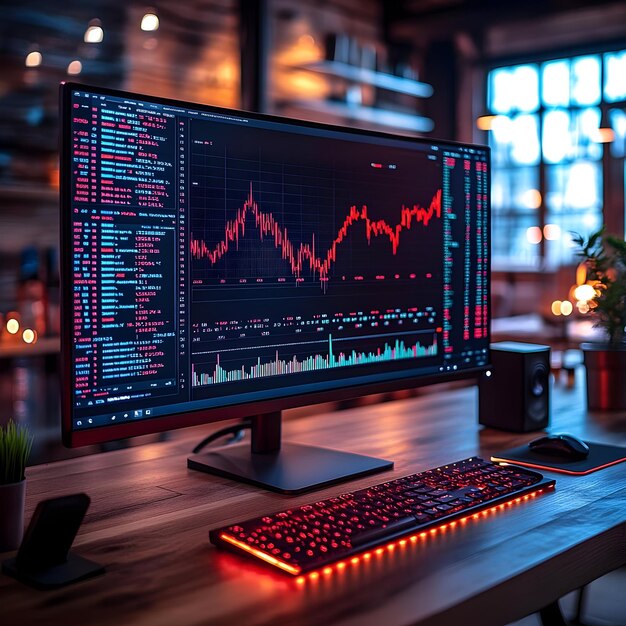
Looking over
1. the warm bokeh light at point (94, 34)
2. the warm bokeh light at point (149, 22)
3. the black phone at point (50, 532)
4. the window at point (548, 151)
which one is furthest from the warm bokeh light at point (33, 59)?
the window at point (548, 151)

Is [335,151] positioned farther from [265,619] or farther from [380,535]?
[265,619]

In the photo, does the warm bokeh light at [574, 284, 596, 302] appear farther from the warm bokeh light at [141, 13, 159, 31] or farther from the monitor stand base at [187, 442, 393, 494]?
the warm bokeh light at [141, 13, 159, 31]

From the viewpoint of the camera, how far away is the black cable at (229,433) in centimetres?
149

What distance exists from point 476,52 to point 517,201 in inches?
59.6

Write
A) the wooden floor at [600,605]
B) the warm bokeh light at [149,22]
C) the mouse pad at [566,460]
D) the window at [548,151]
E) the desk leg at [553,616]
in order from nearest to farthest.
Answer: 1. the mouse pad at [566,460]
2. the desk leg at [553,616]
3. the wooden floor at [600,605]
4. the warm bokeh light at [149,22]
5. the window at [548,151]

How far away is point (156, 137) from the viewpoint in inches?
44.2

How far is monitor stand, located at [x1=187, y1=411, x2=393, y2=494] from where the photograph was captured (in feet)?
4.07

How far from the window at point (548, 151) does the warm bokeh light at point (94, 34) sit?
4.91m

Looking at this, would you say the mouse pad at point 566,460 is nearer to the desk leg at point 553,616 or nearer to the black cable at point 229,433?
the desk leg at point 553,616

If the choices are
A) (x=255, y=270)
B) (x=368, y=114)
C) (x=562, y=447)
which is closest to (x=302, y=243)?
(x=255, y=270)

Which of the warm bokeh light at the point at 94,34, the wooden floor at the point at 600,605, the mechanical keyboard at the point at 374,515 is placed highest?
the warm bokeh light at the point at 94,34

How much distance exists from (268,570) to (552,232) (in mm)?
7712

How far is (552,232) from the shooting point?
8.15 m

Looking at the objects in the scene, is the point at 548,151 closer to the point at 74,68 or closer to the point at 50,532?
the point at 74,68
